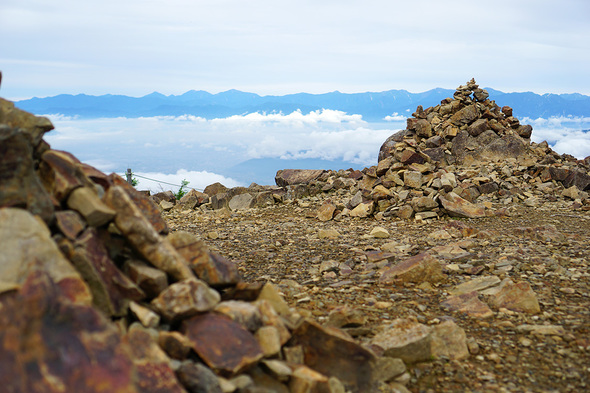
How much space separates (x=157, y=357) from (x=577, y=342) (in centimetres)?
505

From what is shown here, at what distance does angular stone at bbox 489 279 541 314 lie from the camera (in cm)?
672

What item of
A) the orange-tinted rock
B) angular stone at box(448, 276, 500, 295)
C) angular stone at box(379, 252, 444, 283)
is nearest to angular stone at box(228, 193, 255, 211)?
angular stone at box(379, 252, 444, 283)

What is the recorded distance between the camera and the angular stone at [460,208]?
45.8ft

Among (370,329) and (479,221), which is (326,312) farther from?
(479,221)

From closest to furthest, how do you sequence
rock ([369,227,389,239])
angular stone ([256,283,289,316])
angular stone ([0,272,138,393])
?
angular stone ([0,272,138,393]) < angular stone ([256,283,289,316]) < rock ([369,227,389,239])

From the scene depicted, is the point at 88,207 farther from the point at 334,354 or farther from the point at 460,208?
the point at 460,208

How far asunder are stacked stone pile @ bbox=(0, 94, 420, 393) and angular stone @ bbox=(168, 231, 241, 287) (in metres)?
0.01

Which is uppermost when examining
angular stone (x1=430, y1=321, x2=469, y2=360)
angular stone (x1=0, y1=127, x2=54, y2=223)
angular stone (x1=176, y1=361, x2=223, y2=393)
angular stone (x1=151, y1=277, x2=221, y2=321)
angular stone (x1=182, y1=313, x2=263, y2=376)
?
angular stone (x1=0, y1=127, x2=54, y2=223)

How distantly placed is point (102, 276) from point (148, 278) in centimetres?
41

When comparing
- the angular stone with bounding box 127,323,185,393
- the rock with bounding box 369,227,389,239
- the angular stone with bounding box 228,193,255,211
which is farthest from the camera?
the angular stone with bounding box 228,193,255,211

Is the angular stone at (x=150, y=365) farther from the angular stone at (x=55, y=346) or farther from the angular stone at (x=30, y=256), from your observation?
the angular stone at (x=30, y=256)

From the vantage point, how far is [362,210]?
1483cm

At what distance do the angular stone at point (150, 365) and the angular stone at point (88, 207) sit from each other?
124cm

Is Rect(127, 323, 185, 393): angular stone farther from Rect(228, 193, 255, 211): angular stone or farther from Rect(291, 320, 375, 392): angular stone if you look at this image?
Rect(228, 193, 255, 211): angular stone
